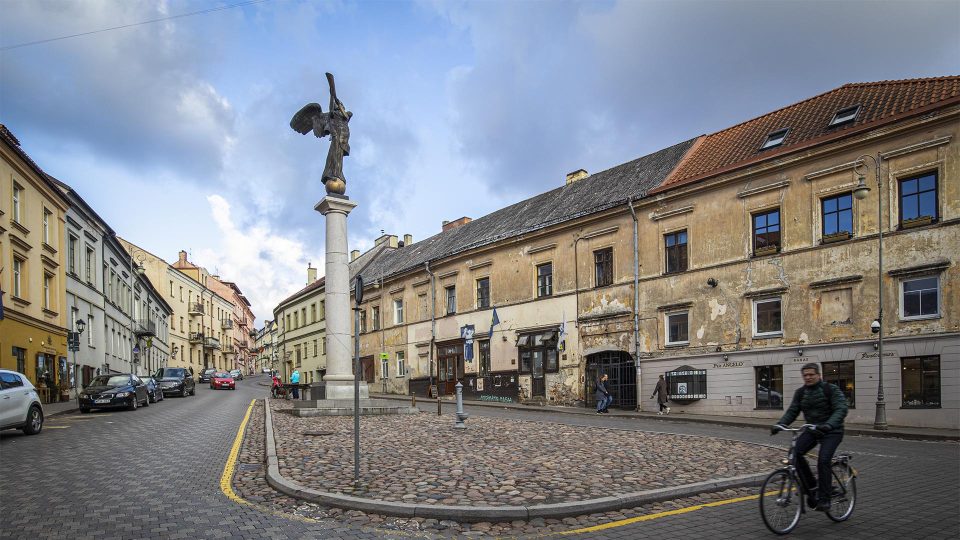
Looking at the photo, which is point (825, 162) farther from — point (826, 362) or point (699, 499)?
point (699, 499)

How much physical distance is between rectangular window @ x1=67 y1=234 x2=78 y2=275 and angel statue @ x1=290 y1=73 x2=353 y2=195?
53.5 feet

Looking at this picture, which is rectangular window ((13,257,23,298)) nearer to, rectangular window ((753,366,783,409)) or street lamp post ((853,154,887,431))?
rectangular window ((753,366,783,409))

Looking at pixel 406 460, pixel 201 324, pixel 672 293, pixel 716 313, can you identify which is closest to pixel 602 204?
pixel 672 293

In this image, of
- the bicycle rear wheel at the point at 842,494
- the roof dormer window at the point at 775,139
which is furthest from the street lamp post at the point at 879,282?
the bicycle rear wheel at the point at 842,494

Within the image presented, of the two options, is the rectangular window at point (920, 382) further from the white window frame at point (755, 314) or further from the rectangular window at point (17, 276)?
the rectangular window at point (17, 276)

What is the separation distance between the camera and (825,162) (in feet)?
65.9

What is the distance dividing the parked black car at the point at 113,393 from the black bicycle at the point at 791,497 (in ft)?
75.4

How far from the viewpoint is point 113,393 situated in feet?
75.9

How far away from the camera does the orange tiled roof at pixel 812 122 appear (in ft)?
62.6

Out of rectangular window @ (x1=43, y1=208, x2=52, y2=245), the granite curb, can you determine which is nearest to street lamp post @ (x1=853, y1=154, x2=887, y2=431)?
the granite curb

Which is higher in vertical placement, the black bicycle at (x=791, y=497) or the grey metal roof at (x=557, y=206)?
the grey metal roof at (x=557, y=206)

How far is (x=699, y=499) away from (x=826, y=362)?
1413 centimetres

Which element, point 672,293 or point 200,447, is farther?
point 672,293

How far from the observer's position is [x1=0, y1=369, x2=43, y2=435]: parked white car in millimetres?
13688
